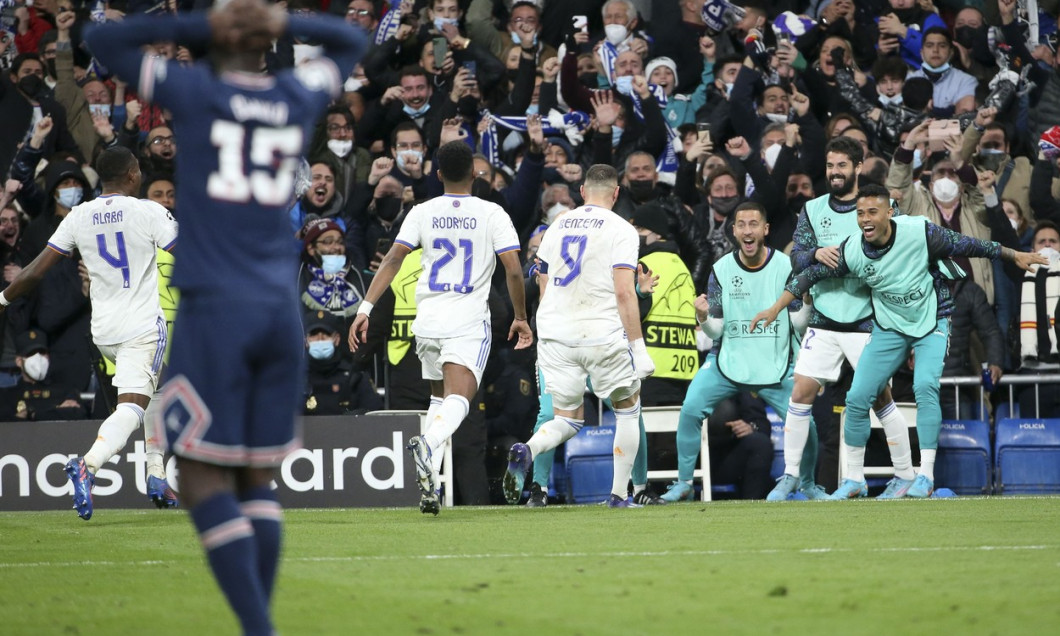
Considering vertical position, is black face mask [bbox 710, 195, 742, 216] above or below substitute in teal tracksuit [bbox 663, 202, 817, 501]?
above

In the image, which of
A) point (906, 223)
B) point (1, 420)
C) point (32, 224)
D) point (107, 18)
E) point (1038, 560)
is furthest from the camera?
point (107, 18)

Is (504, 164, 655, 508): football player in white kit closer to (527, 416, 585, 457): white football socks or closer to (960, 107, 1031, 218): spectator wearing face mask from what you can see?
(527, 416, 585, 457): white football socks

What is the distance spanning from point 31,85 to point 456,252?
28.4 feet

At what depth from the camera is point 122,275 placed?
10.9 m

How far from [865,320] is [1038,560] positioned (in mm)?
5539

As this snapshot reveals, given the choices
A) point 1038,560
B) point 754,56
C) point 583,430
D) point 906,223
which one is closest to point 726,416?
point 583,430

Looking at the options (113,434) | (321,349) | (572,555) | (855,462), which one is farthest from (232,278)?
(321,349)

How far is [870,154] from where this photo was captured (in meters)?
14.1

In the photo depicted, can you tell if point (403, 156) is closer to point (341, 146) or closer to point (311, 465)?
point (341, 146)

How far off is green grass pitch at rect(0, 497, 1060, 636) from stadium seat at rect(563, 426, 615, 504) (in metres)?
2.63

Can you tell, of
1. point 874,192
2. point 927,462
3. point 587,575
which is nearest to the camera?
point 587,575

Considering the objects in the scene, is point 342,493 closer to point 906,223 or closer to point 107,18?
point 906,223

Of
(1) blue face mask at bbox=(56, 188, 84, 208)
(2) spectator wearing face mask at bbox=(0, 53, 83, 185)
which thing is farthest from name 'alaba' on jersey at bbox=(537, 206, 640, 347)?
(2) spectator wearing face mask at bbox=(0, 53, 83, 185)

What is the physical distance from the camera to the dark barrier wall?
1270cm
